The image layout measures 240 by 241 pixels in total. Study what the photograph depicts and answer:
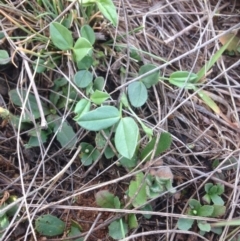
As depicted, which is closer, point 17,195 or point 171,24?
point 17,195

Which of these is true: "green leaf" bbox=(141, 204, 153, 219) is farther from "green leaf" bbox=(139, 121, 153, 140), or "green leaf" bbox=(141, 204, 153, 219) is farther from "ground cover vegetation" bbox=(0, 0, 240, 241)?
"green leaf" bbox=(139, 121, 153, 140)

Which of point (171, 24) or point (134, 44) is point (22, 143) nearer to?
point (134, 44)

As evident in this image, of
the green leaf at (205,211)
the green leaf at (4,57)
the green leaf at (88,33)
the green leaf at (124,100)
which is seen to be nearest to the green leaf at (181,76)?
the green leaf at (124,100)

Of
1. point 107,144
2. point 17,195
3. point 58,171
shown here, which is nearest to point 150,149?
→ point 107,144

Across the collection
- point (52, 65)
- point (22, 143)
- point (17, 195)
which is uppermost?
point (52, 65)

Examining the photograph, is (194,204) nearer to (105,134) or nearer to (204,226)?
(204,226)

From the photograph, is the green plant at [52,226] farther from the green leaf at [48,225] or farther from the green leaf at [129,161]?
the green leaf at [129,161]
